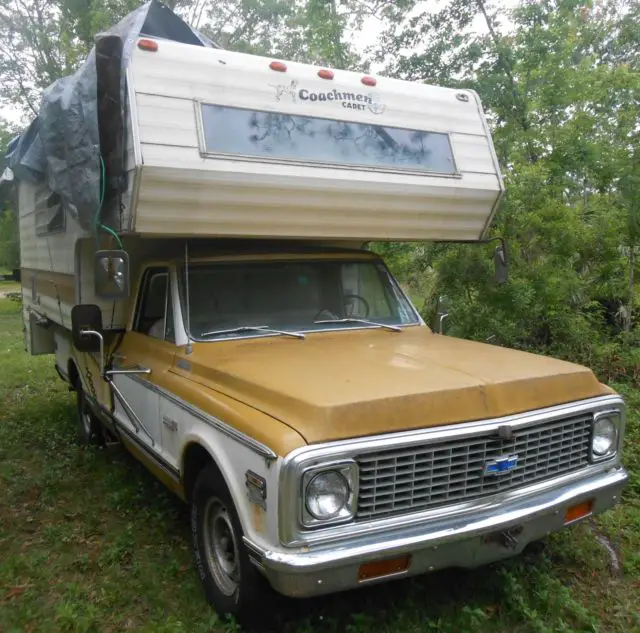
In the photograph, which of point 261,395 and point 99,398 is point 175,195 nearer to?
point 261,395

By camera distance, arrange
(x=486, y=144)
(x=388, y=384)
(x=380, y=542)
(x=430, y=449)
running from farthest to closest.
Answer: (x=486, y=144) → (x=388, y=384) → (x=430, y=449) → (x=380, y=542)

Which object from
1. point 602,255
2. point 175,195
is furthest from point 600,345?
point 175,195

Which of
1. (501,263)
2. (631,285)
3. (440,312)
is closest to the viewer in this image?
(440,312)

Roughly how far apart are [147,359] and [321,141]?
1.83m

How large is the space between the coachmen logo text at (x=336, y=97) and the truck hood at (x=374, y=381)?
1.55 m

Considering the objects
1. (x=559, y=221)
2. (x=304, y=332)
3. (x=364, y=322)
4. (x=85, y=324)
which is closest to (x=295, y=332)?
(x=304, y=332)

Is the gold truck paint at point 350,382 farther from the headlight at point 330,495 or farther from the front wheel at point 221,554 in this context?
the front wheel at point 221,554

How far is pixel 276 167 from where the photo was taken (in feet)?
13.1

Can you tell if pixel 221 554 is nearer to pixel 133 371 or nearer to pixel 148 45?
pixel 133 371

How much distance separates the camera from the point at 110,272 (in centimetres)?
376

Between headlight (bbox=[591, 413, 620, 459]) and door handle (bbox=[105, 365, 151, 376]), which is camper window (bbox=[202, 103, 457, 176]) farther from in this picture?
headlight (bbox=[591, 413, 620, 459])

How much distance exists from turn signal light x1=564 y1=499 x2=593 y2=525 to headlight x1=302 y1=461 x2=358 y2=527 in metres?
1.21

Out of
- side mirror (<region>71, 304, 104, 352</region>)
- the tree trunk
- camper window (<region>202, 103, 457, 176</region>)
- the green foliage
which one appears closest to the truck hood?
side mirror (<region>71, 304, 104, 352</region>)

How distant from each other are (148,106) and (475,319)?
4742mm
